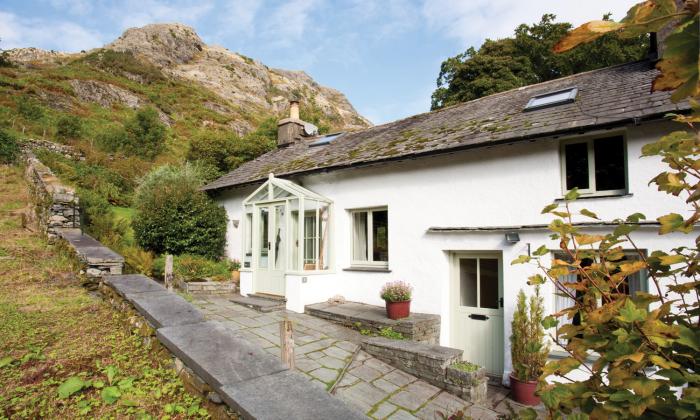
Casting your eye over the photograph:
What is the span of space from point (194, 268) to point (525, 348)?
9.39 m

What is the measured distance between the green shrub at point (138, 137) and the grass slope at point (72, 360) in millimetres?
21682

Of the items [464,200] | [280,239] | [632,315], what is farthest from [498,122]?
[632,315]

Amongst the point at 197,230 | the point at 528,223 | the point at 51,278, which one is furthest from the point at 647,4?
the point at 197,230

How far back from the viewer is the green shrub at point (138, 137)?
25019 mm

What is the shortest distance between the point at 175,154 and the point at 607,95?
27462mm

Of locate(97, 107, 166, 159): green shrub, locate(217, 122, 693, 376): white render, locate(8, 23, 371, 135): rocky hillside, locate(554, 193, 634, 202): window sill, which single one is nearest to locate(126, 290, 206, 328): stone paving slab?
locate(217, 122, 693, 376): white render

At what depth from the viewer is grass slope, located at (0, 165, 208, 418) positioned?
2969 mm

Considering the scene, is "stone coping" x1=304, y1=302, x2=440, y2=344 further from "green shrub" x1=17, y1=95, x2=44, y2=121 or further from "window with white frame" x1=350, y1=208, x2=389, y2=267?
"green shrub" x1=17, y1=95, x2=44, y2=121

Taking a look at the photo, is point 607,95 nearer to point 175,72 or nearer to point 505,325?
point 505,325

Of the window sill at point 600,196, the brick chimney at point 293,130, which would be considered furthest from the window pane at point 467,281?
the brick chimney at point 293,130

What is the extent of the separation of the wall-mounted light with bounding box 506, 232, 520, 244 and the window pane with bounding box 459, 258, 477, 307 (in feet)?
3.50

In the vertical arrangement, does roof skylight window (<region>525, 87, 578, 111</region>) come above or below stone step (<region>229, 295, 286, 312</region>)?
above

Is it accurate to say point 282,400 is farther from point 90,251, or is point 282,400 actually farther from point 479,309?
point 90,251

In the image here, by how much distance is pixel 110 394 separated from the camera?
310 cm
